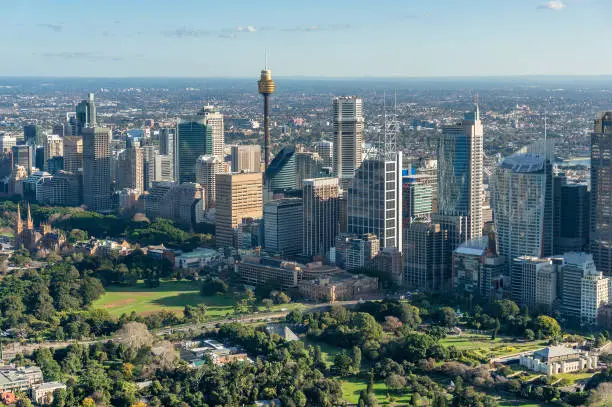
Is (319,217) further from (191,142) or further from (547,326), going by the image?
(191,142)

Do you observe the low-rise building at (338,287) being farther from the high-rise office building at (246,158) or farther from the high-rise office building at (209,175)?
the high-rise office building at (246,158)

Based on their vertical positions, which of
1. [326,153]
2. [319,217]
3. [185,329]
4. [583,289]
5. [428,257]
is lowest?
[185,329]

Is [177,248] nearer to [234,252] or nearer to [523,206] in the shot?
[234,252]

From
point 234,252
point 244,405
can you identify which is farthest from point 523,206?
point 244,405

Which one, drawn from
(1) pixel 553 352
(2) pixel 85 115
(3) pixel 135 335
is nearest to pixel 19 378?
(3) pixel 135 335

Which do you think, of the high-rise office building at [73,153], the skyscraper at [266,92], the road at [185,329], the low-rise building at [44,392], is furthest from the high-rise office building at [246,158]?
the low-rise building at [44,392]
